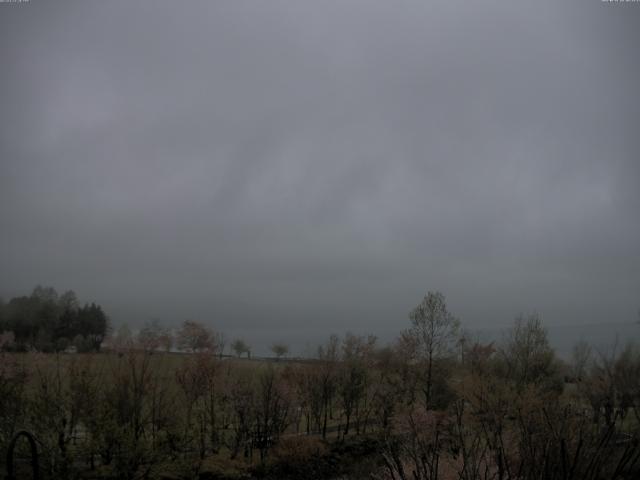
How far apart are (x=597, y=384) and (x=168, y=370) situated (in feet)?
120

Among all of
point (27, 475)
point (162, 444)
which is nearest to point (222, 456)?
point (162, 444)

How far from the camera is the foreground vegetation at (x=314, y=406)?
22.7 metres

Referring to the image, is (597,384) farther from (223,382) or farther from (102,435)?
(102,435)

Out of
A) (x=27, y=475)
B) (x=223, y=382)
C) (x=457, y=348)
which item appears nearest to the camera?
(x=27, y=475)

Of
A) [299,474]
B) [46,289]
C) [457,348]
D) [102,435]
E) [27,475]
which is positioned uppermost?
[46,289]

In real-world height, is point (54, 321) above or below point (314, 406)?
above

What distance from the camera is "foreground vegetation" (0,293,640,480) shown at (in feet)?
74.6

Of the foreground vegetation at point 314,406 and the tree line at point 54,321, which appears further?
the tree line at point 54,321

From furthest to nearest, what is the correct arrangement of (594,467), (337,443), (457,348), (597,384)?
(457,348) < (597,384) < (337,443) < (594,467)

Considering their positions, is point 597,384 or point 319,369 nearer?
point 597,384

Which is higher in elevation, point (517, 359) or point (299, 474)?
point (517, 359)

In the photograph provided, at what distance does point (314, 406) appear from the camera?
40844 mm

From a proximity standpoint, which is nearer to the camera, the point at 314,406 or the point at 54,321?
the point at 314,406

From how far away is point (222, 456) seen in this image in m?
31.6
